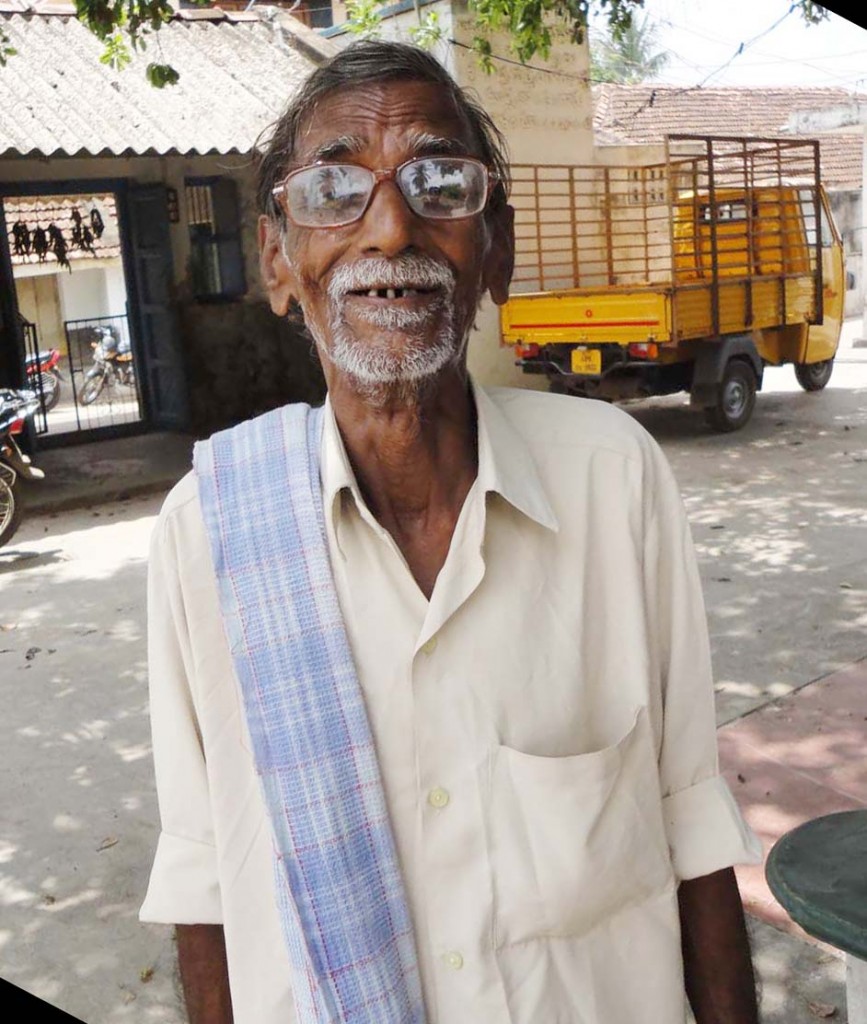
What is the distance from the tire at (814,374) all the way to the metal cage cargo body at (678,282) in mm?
19

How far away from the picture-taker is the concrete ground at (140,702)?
10.2ft

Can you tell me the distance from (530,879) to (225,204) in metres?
10.5

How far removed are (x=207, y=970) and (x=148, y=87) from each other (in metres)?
9.37

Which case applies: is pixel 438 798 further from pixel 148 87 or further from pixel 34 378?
pixel 34 378

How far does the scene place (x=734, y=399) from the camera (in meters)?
10.7

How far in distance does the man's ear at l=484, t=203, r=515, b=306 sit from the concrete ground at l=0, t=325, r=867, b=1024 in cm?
202

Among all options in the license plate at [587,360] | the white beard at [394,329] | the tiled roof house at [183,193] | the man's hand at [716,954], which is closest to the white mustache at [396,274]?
the white beard at [394,329]

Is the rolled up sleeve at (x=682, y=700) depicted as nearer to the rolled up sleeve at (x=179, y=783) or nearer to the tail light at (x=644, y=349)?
the rolled up sleeve at (x=179, y=783)

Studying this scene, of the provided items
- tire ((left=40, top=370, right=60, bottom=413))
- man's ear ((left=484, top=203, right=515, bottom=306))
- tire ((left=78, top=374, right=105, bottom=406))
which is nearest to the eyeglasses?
man's ear ((left=484, top=203, right=515, bottom=306))

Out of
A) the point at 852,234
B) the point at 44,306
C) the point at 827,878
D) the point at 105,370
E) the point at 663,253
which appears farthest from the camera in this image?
the point at 852,234

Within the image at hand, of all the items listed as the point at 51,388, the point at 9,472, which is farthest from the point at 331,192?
the point at 51,388

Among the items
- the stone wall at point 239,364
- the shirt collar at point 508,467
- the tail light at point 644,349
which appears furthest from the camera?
the stone wall at point 239,364

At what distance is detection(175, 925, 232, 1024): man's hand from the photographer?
1.40m

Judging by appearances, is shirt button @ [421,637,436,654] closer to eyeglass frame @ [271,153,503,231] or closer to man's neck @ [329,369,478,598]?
man's neck @ [329,369,478,598]
